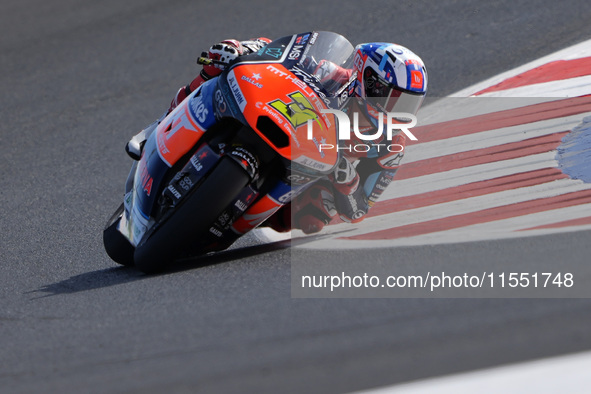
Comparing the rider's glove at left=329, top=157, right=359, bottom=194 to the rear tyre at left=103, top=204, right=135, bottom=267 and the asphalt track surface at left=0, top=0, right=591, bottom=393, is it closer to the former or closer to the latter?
the asphalt track surface at left=0, top=0, right=591, bottom=393

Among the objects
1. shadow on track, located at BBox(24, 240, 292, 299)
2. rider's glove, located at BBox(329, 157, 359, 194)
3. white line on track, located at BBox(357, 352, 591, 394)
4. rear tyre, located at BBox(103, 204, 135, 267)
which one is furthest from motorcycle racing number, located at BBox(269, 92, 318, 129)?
white line on track, located at BBox(357, 352, 591, 394)

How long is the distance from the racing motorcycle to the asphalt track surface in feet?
0.84

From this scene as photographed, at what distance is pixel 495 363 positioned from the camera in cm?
315

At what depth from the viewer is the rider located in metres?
4.53

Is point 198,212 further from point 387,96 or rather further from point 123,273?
point 387,96

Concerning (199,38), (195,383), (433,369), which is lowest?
(199,38)

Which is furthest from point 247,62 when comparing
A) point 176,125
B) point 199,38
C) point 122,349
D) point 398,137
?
point 199,38

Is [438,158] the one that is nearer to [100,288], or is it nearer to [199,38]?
[100,288]

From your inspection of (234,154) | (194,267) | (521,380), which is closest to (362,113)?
(234,154)

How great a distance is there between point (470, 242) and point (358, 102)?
0.98m

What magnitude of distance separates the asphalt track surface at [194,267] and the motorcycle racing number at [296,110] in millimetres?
814

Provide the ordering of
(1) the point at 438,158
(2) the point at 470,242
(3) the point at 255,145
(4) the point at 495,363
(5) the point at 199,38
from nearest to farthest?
(4) the point at 495,363 → (3) the point at 255,145 → (2) the point at 470,242 → (1) the point at 438,158 → (5) the point at 199,38

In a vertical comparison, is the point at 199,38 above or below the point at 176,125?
below

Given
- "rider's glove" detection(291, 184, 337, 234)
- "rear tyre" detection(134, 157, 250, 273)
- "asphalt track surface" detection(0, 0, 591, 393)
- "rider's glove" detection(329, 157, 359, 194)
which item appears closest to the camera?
"asphalt track surface" detection(0, 0, 591, 393)
